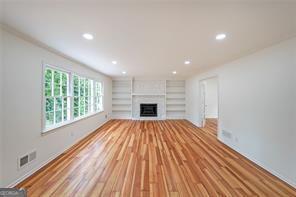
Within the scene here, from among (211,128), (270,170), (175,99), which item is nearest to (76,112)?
(270,170)

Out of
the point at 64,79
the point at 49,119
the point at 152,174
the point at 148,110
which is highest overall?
the point at 64,79

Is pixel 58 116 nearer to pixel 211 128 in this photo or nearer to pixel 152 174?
pixel 152 174

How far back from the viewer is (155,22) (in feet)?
6.71

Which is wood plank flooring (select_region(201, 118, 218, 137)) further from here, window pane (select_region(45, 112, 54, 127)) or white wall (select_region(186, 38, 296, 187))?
window pane (select_region(45, 112, 54, 127))

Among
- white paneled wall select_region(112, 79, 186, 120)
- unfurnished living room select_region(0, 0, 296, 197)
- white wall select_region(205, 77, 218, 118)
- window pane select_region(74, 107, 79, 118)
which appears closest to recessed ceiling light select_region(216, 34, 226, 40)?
unfurnished living room select_region(0, 0, 296, 197)

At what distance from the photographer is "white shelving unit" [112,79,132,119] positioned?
29.7 ft

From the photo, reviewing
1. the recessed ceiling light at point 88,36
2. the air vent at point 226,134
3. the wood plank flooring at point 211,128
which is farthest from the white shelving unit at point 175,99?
the recessed ceiling light at point 88,36

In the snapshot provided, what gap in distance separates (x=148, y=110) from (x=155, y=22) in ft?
23.7

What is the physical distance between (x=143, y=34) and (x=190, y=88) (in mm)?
6155

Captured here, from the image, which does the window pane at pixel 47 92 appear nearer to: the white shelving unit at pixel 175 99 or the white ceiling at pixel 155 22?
the white ceiling at pixel 155 22

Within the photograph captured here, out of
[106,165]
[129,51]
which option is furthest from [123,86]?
[106,165]

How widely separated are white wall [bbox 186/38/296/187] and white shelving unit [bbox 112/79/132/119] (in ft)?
18.4

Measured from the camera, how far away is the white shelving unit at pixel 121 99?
29.7 ft

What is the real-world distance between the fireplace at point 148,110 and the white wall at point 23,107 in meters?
5.66
